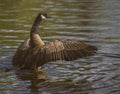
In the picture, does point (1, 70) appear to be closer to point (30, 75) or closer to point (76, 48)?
point (30, 75)

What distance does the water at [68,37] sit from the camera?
35.8 ft

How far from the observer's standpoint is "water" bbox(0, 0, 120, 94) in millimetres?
10922

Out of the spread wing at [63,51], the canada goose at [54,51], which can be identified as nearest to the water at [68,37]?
the canada goose at [54,51]

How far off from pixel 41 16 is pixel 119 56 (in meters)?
2.88

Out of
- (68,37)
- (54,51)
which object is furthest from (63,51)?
(68,37)

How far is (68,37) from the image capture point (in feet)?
55.3

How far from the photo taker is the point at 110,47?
15.2 m

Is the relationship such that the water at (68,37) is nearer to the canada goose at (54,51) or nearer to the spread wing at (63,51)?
the canada goose at (54,51)

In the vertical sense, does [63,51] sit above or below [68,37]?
above

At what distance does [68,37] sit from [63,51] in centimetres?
534

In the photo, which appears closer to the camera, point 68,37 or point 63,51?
point 63,51

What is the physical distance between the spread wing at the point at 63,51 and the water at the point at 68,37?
54 centimetres

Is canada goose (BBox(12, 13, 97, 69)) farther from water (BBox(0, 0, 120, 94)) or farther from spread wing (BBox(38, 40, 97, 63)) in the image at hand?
water (BBox(0, 0, 120, 94))

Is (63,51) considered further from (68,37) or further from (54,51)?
(68,37)
